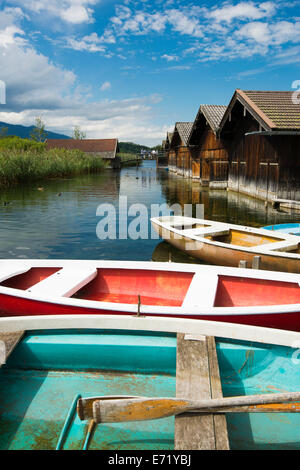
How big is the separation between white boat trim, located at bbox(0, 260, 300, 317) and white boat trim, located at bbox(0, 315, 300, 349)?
466 mm

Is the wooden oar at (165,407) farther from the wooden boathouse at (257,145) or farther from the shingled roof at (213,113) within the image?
the shingled roof at (213,113)

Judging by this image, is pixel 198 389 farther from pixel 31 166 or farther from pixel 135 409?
pixel 31 166

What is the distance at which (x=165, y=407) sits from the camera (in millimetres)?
2299

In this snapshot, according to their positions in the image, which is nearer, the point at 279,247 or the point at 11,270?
the point at 11,270

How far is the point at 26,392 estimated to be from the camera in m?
3.00

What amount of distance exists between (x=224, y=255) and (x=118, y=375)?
4.62 metres

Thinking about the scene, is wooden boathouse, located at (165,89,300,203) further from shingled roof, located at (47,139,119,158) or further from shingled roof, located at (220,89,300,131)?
shingled roof, located at (47,139,119,158)

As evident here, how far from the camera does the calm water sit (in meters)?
9.58

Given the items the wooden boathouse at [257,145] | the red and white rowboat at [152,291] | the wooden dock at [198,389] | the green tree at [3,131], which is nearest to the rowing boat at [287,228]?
the red and white rowboat at [152,291]

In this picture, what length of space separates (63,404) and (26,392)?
36 cm

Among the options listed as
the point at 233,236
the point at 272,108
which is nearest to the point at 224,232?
the point at 233,236

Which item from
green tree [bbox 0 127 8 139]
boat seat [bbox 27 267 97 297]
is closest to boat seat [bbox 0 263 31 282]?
boat seat [bbox 27 267 97 297]
